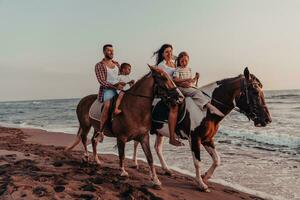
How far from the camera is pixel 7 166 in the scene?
7.64 m

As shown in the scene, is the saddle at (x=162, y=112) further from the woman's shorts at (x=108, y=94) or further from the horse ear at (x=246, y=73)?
the horse ear at (x=246, y=73)

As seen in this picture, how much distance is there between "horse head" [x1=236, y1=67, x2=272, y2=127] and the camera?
21.3 ft

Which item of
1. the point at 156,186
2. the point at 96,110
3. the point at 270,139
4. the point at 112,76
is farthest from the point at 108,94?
the point at 270,139

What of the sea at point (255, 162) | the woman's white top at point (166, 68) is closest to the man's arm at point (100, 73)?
the woman's white top at point (166, 68)

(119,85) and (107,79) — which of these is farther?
(107,79)

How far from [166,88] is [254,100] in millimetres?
1700

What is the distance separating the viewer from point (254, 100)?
21.4ft

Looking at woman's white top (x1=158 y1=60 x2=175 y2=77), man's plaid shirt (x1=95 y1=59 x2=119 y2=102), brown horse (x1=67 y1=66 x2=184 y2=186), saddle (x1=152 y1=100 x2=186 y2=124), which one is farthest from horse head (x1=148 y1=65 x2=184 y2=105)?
man's plaid shirt (x1=95 y1=59 x2=119 y2=102)

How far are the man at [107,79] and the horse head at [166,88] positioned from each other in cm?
123

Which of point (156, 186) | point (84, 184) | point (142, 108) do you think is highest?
point (142, 108)

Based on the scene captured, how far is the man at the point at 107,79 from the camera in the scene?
730 cm

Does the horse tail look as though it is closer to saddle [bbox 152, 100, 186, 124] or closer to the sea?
the sea

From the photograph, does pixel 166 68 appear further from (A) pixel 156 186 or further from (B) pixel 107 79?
(A) pixel 156 186

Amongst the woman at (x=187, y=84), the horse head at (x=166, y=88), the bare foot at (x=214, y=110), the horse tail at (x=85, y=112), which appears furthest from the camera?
the horse tail at (x=85, y=112)
